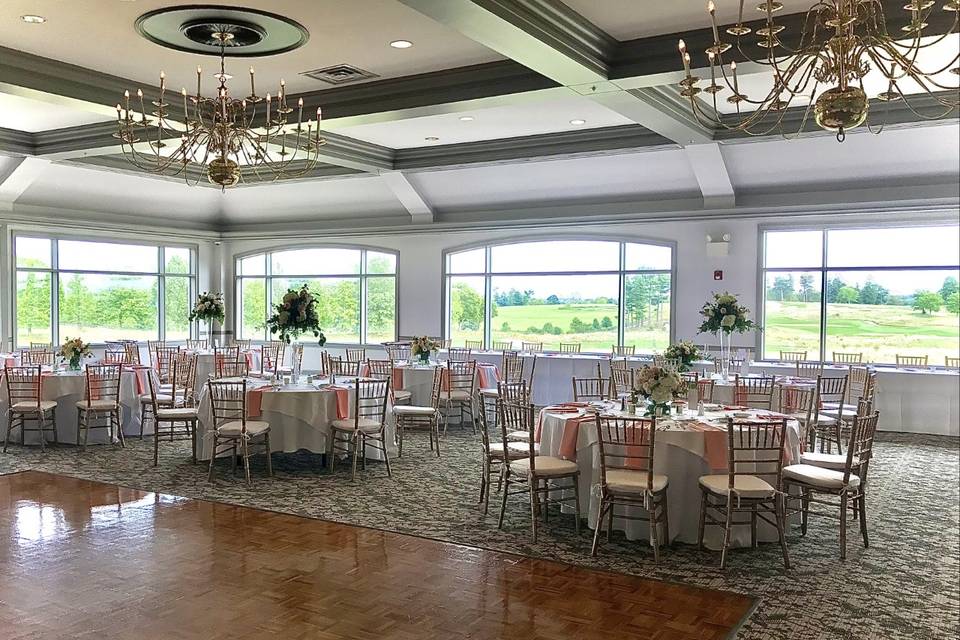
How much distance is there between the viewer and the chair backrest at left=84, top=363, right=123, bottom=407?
941cm

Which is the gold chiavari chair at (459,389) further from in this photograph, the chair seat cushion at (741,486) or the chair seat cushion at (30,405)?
the chair seat cushion at (741,486)

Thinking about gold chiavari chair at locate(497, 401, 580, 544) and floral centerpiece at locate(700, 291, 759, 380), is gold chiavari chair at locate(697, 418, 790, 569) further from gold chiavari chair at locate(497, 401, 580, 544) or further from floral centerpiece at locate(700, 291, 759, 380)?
floral centerpiece at locate(700, 291, 759, 380)

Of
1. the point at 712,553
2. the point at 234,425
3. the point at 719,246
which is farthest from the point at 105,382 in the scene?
the point at 719,246

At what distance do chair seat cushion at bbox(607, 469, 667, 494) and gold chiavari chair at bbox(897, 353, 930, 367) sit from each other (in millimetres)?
7547

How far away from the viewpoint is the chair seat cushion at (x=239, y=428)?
296 inches

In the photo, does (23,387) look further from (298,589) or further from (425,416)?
(298,589)

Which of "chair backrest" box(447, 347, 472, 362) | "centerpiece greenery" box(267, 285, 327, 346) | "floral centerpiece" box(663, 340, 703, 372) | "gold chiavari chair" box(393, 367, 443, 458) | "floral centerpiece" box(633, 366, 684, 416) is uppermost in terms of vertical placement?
"centerpiece greenery" box(267, 285, 327, 346)

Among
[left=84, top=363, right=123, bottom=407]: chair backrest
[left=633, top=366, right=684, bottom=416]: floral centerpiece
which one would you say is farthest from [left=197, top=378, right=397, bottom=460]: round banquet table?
[left=633, top=366, right=684, bottom=416]: floral centerpiece

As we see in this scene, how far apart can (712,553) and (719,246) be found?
24.8ft

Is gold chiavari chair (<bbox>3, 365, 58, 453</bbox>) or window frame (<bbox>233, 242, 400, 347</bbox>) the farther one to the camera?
window frame (<bbox>233, 242, 400, 347</bbox>)

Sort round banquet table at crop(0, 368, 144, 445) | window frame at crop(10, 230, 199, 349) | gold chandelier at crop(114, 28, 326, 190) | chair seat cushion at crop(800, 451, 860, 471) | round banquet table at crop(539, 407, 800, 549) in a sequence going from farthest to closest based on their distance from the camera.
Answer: window frame at crop(10, 230, 199, 349)
round banquet table at crop(0, 368, 144, 445)
gold chandelier at crop(114, 28, 326, 190)
chair seat cushion at crop(800, 451, 860, 471)
round banquet table at crop(539, 407, 800, 549)

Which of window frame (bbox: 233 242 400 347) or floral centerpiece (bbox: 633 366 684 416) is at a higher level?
window frame (bbox: 233 242 400 347)

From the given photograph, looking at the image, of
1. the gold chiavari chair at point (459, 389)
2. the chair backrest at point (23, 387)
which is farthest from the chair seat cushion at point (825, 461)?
the chair backrest at point (23, 387)

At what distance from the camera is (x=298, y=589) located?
4.74 meters
